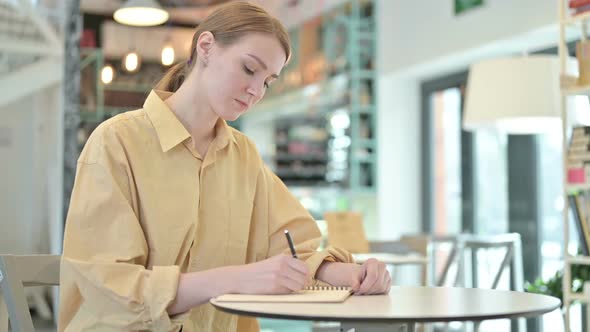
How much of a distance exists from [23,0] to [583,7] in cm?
304

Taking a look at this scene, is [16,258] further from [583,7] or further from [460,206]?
[460,206]

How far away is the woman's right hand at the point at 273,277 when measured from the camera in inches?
56.6

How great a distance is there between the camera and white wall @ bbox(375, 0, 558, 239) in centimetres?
598

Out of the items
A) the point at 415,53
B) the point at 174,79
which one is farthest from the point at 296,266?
the point at 415,53

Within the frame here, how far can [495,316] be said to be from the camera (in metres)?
1.25

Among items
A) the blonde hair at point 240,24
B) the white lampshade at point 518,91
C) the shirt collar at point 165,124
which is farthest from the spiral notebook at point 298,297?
the white lampshade at point 518,91

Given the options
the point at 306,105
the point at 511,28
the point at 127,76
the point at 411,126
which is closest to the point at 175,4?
the point at 127,76

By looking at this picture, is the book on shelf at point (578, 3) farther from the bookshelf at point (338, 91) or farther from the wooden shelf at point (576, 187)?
Answer: the bookshelf at point (338, 91)

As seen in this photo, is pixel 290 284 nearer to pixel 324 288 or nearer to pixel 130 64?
pixel 324 288

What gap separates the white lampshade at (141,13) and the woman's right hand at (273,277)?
3.11 meters

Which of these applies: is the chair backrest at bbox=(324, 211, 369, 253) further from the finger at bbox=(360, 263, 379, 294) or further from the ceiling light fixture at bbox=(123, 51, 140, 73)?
the finger at bbox=(360, 263, 379, 294)

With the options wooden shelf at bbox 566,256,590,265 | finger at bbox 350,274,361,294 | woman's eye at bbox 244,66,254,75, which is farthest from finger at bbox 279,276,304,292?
wooden shelf at bbox 566,256,590,265

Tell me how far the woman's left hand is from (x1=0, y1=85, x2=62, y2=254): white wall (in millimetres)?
3095

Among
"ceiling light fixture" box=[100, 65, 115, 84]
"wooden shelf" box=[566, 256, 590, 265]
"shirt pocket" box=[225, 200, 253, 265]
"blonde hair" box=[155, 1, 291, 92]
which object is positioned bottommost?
"wooden shelf" box=[566, 256, 590, 265]
